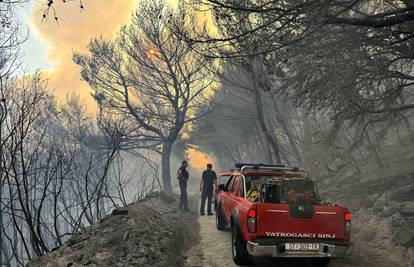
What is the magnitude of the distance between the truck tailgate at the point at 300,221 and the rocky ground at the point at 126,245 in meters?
2.21

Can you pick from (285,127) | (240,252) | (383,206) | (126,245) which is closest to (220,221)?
(126,245)

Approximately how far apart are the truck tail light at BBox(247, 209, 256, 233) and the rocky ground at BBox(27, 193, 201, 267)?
1960 millimetres

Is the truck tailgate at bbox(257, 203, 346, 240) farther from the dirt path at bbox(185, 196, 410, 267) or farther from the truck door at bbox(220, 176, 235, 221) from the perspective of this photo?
the truck door at bbox(220, 176, 235, 221)

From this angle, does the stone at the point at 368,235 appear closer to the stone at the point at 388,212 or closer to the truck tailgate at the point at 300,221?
the stone at the point at 388,212

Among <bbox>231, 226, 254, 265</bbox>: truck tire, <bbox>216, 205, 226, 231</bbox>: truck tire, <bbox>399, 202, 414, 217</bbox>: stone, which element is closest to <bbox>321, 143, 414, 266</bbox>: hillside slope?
<bbox>399, 202, 414, 217</bbox>: stone

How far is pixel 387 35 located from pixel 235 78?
13.4 metres

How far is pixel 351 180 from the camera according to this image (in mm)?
15078

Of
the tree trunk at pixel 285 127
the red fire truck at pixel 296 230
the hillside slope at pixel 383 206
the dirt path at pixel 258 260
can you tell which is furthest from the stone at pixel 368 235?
the tree trunk at pixel 285 127

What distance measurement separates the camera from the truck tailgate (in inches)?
223

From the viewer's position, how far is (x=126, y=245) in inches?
283

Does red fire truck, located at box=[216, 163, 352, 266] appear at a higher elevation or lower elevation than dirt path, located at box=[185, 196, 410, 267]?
higher

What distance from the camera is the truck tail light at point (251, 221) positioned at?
567 centimetres

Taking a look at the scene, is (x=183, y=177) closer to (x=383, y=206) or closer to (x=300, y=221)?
(x=383, y=206)

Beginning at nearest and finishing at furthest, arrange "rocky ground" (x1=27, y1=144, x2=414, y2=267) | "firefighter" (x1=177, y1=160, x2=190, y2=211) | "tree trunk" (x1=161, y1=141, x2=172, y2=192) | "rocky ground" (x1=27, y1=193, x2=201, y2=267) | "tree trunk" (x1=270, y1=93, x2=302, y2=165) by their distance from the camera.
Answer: "rocky ground" (x1=27, y1=193, x2=201, y2=267)
"rocky ground" (x1=27, y1=144, x2=414, y2=267)
"firefighter" (x1=177, y1=160, x2=190, y2=211)
"tree trunk" (x1=270, y1=93, x2=302, y2=165)
"tree trunk" (x1=161, y1=141, x2=172, y2=192)
